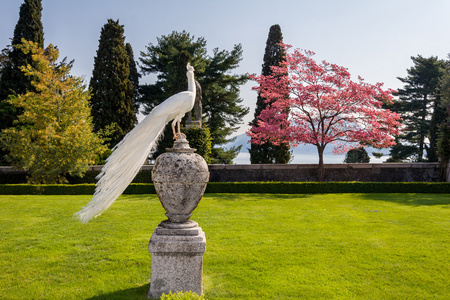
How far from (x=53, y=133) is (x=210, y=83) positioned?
1578 cm

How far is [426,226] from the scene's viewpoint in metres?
9.41

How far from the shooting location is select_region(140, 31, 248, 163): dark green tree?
95.8ft

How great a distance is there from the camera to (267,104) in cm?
2655

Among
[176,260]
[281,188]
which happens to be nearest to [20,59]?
[281,188]

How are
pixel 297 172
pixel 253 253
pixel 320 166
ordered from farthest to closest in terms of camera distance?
pixel 297 172
pixel 320 166
pixel 253 253

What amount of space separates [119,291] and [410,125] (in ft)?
113

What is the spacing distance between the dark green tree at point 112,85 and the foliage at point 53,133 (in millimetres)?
7610

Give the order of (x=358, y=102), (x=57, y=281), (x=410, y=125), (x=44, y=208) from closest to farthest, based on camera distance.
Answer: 1. (x=57, y=281)
2. (x=44, y=208)
3. (x=358, y=102)
4. (x=410, y=125)

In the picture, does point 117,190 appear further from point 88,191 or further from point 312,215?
point 88,191

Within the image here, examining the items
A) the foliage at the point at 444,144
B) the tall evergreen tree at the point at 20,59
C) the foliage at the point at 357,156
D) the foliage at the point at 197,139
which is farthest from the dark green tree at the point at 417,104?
the tall evergreen tree at the point at 20,59

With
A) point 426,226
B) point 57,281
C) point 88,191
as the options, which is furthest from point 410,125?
point 57,281

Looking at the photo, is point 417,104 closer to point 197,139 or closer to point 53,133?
point 197,139

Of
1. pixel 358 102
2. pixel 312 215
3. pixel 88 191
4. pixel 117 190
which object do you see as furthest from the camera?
pixel 358 102

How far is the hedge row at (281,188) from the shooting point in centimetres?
1650
